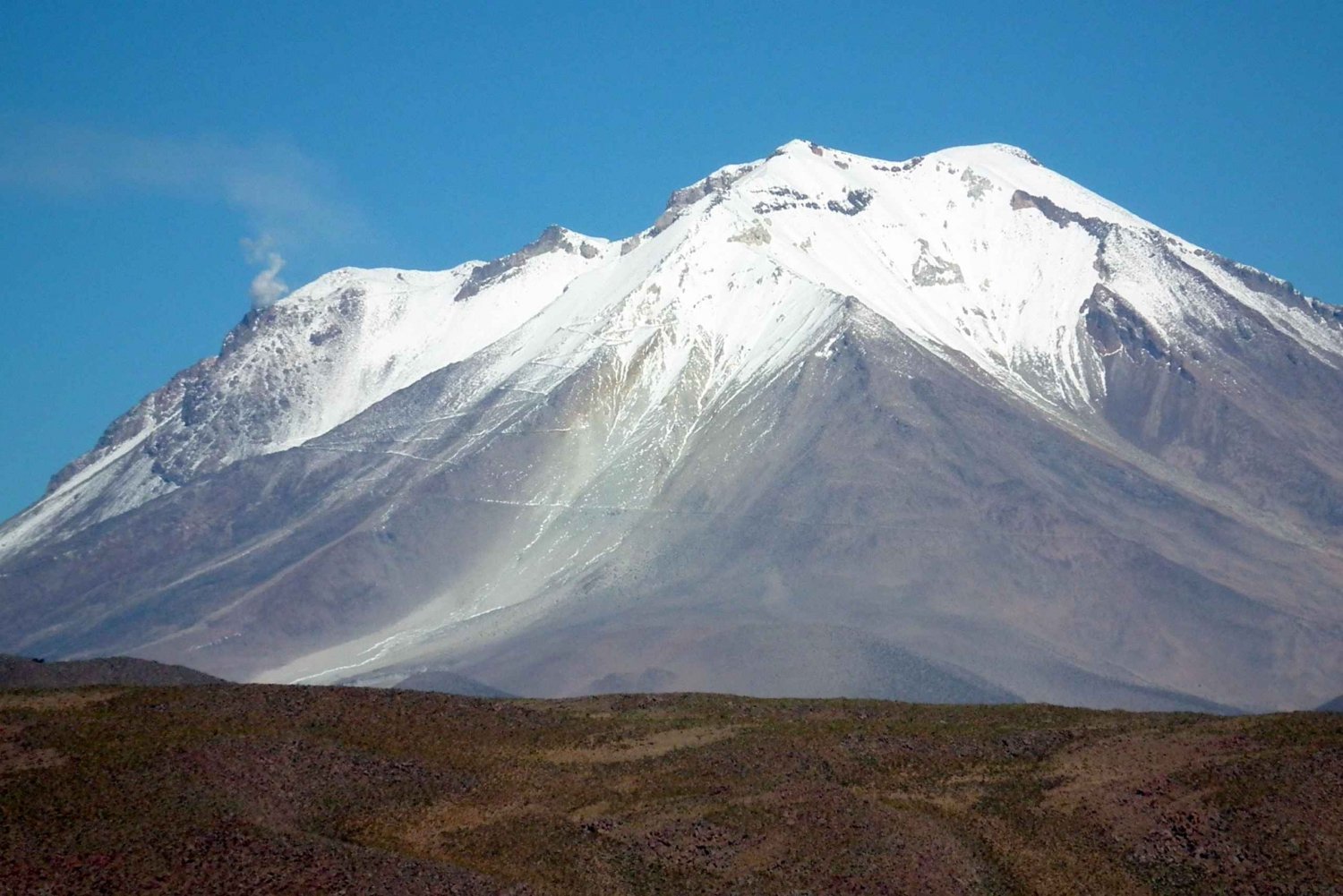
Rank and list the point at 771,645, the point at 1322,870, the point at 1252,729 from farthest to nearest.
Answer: the point at 771,645, the point at 1252,729, the point at 1322,870

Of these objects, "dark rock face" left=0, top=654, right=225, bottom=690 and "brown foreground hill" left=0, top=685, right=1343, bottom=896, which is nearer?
"brown foreground hill" left=0, top=685, right=1343, bottom=896

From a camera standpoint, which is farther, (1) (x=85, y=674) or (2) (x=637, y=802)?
(1) (x=85, y=674)

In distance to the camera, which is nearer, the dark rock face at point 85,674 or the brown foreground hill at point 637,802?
the brown foreground hill at point 637,802

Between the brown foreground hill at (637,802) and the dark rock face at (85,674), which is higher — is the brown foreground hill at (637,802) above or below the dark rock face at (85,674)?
below

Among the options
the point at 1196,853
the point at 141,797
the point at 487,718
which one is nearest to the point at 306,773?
the point at 141,797

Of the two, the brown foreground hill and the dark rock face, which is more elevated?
the dark rock face

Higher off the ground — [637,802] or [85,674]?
[85,674]

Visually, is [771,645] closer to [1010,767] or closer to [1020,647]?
[1020,647]

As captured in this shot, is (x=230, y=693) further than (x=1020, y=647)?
No
